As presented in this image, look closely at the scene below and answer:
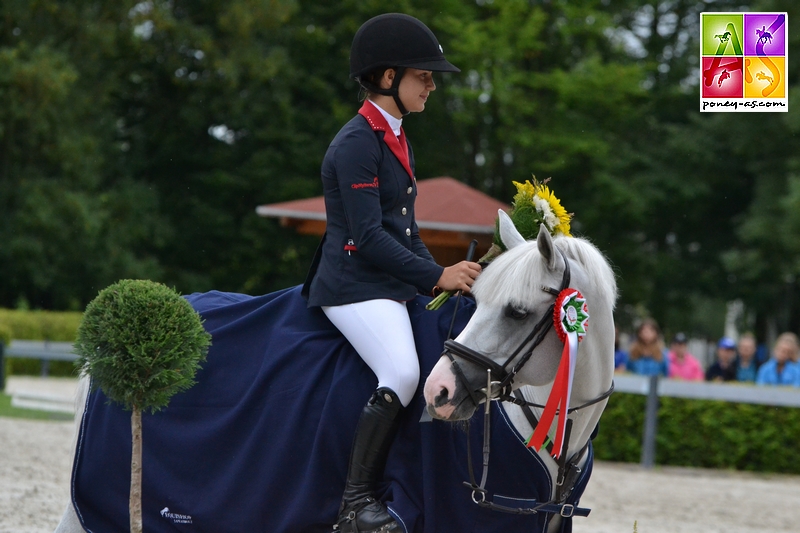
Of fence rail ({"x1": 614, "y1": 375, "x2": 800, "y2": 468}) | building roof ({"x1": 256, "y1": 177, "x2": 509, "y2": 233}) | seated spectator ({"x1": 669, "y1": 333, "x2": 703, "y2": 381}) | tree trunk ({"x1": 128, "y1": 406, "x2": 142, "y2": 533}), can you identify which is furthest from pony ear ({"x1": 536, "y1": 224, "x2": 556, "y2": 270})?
seated spectator ({"x1": 669, "y1": 333, "x2": 703, "y2": 381})

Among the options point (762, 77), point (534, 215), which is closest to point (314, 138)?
point (762, 77)

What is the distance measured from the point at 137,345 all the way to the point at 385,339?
937 millimetres

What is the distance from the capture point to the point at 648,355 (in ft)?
39.6

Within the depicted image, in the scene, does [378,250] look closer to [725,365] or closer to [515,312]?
[515,312]

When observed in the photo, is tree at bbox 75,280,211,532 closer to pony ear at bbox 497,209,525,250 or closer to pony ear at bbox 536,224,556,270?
pony ear at bbox 497,209,525,250

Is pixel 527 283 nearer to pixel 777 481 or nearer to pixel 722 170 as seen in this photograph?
pixel 777 481

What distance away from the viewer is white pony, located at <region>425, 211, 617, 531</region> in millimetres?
3322

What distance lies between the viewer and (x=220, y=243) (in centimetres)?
2584

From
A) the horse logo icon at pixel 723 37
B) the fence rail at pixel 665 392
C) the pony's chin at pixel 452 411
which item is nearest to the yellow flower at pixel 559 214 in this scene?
the pony's chin at pixel 452 411

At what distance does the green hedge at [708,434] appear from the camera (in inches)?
422

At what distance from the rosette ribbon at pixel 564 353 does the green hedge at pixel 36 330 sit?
17001mm

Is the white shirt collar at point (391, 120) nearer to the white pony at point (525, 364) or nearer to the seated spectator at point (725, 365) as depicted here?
the white pony at point (525, 364)

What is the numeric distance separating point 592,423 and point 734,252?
1991cm

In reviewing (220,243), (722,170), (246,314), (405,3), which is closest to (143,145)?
(220,243)
